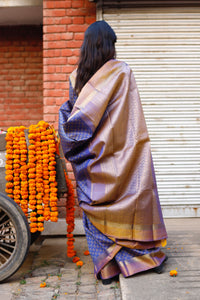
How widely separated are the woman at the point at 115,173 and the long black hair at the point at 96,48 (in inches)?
4.4

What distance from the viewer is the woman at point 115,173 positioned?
2586mm

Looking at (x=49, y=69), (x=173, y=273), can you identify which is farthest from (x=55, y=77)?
(x=173, y=273)

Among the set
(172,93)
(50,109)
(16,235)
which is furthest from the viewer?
(172,93)

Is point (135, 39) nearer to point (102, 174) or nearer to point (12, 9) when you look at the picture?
point (12, 9)

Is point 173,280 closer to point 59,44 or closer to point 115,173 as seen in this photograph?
point 115,173

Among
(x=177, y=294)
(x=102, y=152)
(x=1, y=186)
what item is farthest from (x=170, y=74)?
(x=177, y=294)

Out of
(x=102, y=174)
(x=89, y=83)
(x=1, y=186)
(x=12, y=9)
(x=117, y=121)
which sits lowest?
(x=1, y=186)

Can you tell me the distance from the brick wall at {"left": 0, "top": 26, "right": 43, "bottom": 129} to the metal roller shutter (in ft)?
6.20

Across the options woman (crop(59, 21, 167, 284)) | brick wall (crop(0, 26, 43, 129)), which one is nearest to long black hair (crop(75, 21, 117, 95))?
woman (crop(59, 21, 167, 284))

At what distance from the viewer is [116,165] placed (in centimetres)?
261

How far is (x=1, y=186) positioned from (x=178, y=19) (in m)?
3.20

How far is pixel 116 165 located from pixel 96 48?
3.15 ft

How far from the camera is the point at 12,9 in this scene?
5.16 m

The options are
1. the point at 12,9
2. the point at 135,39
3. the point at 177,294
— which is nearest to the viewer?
the point at 177,294
